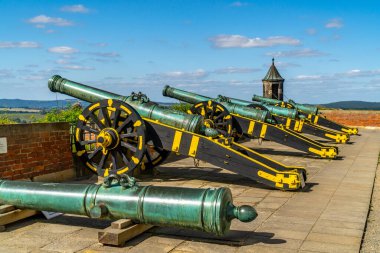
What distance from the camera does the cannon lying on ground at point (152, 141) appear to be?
7758 millimetres

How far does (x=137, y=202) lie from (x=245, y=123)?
28.5ft

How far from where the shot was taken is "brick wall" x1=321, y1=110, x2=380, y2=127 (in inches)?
1089

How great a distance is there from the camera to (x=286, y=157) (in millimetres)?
12633

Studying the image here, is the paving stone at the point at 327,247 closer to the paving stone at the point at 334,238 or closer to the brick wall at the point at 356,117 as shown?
the paving stone at the point at 334,238

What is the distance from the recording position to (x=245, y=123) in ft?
42.7

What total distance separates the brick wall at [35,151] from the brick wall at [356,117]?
22.5m

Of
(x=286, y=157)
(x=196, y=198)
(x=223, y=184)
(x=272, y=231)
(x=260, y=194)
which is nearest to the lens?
(x=196, y=198)

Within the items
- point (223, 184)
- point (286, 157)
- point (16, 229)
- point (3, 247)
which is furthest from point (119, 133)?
point (286, 157)

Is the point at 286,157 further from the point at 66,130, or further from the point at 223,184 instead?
the point at 66,130

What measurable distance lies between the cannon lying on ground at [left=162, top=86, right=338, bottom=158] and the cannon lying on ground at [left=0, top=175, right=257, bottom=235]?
6.98 m

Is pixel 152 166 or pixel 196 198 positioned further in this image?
pixel 152 166

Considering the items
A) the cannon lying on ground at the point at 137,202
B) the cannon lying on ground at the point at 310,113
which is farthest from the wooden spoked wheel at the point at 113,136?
the cannon lying on ground at the point at 310,113

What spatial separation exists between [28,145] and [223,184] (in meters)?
3.33

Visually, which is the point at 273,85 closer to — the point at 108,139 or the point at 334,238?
the point at 108,139
